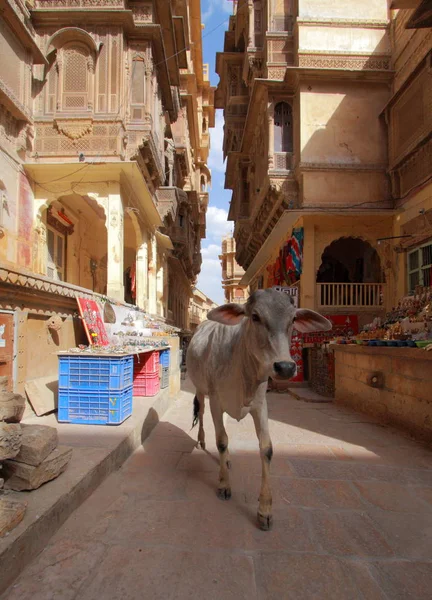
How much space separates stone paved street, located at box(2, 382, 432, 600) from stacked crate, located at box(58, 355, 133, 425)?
639mm

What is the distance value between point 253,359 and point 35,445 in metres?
1.69

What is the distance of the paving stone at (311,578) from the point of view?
2.08 metres

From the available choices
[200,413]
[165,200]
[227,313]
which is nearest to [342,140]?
[165,200]

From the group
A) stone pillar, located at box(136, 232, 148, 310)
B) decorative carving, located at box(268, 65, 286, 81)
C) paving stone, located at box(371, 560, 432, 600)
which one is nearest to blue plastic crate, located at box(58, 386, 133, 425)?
paving stone, located at box(371, 560, 432, 600)

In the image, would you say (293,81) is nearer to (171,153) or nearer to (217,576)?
(171,153)

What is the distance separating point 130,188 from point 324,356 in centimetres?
783

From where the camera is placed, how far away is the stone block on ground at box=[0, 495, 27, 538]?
2.16 m

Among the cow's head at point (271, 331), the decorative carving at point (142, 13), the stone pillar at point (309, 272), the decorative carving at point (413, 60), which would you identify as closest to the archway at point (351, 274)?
the stone pillar at point (309, 272)

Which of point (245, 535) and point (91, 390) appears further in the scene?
point (91, 390)

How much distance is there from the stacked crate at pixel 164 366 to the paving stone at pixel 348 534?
201 inches

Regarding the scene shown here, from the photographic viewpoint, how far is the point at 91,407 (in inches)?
184

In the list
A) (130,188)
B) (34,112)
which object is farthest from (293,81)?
(34,112)

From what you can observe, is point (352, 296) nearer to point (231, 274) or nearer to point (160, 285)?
point (160, 285)

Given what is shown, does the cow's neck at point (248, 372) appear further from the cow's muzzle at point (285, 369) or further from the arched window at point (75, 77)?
the arched window at point (75, 77)
